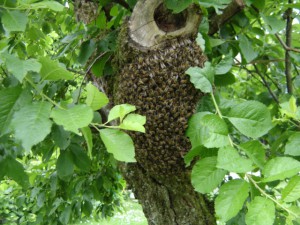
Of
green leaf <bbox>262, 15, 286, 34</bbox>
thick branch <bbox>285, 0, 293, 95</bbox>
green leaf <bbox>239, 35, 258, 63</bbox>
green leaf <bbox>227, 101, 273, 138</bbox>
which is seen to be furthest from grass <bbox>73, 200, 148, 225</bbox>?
green leaf <bbox>227, 101, 273, 138</bbox>

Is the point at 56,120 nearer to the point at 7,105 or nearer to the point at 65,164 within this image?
the point at 7,105

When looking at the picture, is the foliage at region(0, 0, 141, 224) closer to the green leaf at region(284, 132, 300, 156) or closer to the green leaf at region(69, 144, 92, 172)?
the green leaf at region(69, 144, 92, 172)

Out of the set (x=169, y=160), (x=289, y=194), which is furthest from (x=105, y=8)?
(x=289, y=194)

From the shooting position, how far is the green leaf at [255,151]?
944mm

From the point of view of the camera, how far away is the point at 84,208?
257 centimetres

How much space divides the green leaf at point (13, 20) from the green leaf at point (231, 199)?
595mm

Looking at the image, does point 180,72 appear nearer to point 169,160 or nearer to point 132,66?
point 132,66

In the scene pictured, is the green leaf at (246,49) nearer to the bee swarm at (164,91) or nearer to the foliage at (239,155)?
the foliage at (239,155)

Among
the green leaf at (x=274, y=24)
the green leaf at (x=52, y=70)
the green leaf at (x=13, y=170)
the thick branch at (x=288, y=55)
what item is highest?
A: the green leaf at (x=52, y=70)

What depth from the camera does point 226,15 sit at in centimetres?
160

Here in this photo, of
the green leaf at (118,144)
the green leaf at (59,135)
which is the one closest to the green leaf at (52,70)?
the green leaf at (118,144)

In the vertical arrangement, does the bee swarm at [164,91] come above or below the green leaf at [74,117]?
below

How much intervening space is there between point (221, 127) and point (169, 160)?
0.38 meters

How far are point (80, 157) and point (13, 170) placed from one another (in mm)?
221
